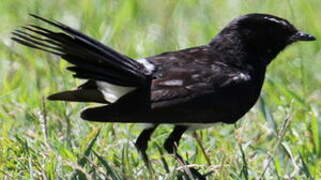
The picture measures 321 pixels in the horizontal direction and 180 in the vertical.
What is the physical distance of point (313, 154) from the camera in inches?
278

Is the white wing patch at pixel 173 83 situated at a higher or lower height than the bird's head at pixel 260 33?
lower

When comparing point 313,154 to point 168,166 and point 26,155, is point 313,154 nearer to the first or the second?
point 168,166

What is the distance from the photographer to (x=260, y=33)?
712 centimetres

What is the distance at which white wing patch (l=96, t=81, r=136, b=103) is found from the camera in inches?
252

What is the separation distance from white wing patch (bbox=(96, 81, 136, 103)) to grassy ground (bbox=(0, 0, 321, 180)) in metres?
0.28

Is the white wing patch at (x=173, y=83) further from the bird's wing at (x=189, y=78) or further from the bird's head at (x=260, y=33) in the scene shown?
the bird's head at (x=260, y=33)

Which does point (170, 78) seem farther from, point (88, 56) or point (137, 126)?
point (137, 126)

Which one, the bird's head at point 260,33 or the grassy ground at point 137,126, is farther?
the bird's head at point 260,33

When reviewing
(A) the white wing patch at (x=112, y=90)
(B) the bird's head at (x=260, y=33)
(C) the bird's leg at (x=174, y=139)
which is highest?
(B) the bird's head at (x=260, y=33)

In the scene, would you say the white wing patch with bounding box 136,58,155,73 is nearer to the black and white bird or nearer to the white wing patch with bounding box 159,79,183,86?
the black and white bird

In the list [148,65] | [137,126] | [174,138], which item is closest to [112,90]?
[148,65]

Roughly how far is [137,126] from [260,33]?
992mm

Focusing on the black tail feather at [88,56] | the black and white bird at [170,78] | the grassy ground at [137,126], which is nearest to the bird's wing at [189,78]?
the black and white bird at [170,78]

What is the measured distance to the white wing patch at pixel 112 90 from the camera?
21.0 ft
